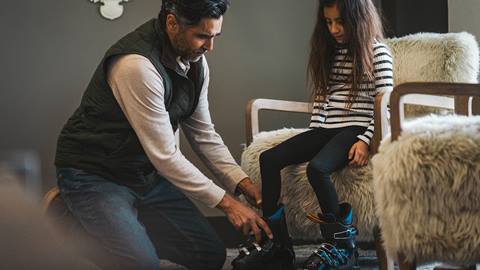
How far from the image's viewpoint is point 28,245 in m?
0.29

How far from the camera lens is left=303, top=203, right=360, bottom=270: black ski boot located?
5.44 feet

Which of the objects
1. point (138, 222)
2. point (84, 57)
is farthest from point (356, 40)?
point (84, 57)

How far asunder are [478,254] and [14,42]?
1.97m

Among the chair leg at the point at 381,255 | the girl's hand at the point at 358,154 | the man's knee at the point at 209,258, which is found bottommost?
the chair leg at the point at 381,255

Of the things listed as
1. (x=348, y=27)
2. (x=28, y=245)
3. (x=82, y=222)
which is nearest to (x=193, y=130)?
(x=82, y=222)

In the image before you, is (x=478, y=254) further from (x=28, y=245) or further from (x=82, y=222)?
(x=28, y=245)

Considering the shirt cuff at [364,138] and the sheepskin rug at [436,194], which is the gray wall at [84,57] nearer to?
the shirt cuff at [364,138]

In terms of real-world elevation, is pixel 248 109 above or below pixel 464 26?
below

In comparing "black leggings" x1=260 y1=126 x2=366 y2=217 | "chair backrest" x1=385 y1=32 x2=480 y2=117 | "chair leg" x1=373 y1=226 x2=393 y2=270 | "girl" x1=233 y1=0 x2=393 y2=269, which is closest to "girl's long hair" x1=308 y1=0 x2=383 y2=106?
"girl" x1=233 y1=0 x2=393 y2=269

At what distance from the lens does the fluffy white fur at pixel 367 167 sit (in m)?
1.80

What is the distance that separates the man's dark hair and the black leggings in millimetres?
514

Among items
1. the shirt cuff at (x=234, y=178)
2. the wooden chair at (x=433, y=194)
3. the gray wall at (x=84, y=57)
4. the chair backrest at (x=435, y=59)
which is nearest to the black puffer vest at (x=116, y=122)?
the shirt cuff at (x=234, y=178)

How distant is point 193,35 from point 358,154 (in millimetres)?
585

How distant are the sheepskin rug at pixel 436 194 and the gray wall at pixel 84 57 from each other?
1.32 metres
